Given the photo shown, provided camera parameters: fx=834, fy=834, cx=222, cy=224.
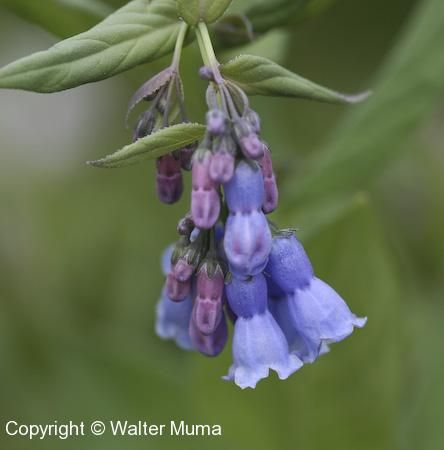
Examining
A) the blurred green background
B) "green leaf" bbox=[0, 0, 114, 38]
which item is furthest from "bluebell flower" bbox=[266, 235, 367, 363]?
"green leaf" bbox=[0, 0, 114, 38]

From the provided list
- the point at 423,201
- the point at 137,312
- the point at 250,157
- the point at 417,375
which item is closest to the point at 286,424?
the point at 417,375

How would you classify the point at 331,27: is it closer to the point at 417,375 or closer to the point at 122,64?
the point at 417,375

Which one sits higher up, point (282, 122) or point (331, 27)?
point (331, 27)

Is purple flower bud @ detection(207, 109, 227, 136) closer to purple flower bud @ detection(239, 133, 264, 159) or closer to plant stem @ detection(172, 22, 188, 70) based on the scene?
purple flower bud @ detection(239, 133, 264, 159)

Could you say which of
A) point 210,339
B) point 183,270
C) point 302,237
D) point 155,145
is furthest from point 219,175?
point 302,237

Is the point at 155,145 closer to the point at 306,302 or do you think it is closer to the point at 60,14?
the point at 306,302
